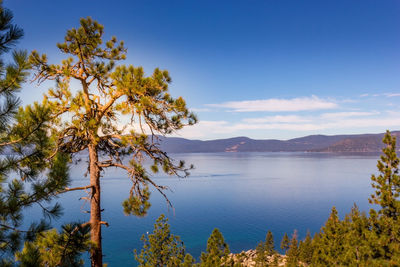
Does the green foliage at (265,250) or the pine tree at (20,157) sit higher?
the pine tree at (20,157)

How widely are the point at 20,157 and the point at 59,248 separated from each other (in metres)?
1.72

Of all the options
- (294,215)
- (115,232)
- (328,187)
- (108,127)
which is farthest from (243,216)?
(108,127)

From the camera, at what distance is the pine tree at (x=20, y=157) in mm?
3697

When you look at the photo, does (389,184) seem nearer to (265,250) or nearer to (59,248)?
(59,248)

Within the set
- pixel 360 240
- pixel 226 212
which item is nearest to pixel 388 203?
pixel 360 240

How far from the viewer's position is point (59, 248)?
168 inches

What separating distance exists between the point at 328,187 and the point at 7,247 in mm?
93161

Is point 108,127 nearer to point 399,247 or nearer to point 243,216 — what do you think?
point 399,247

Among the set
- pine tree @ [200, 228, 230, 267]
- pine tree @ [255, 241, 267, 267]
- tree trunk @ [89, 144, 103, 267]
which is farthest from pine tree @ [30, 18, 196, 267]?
pine tree @ [255, 241, 267, 267]

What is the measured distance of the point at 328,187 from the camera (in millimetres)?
82938

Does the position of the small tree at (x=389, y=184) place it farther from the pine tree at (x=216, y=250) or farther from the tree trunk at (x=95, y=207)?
the tree trunk at (x=95, y=207)

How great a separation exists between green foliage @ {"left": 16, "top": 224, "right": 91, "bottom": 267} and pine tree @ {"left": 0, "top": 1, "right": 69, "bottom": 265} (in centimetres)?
24

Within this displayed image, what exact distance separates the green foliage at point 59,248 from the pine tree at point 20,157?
0.79 ft

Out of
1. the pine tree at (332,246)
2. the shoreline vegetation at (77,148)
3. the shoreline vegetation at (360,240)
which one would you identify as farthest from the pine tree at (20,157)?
the pine tree at (332,246)
